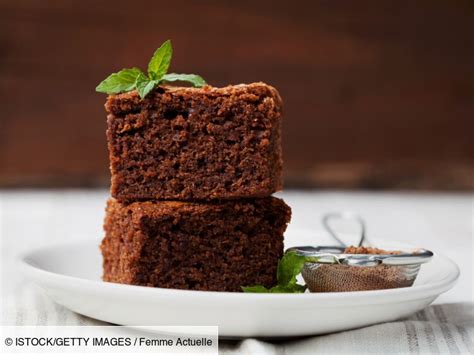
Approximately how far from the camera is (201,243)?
2.41 meters

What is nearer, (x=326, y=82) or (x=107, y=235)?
(x=107, y=235)

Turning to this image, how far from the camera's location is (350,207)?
5.30 meters

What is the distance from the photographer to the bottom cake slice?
7.72 ft

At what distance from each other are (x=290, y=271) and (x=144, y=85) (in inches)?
30.6

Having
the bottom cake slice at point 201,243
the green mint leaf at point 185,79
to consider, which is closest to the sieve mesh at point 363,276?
the bottom cake slice at point 201,243

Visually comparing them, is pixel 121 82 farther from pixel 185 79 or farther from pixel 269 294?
pixel 269 294

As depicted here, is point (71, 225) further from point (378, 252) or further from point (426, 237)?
point (378, 252)

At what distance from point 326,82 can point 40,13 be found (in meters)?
2.50

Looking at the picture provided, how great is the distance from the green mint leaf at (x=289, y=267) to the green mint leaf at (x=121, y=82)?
0.76 metres

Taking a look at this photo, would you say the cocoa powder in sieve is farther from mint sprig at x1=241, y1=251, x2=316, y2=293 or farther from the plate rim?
the plate rim

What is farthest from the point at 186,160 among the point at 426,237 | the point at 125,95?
the point at 426,237

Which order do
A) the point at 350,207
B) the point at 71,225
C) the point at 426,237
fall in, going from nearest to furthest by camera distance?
the point at 426,237 → the point at 71,225 → the point at 350,207

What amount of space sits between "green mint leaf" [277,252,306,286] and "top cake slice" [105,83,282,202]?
243mm

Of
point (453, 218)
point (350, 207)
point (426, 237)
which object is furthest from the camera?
point (350, 207)
